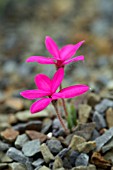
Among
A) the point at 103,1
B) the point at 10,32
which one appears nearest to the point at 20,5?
the point at 10,32

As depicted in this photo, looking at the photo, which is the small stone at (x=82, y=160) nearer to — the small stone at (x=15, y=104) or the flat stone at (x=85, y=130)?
the flat stone at (x=85, y=130)

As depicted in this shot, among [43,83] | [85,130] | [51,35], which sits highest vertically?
[51,35]

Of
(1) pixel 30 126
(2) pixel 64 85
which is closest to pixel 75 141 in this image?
(1) pixel 30 126

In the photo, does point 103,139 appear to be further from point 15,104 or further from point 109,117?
point 15,104

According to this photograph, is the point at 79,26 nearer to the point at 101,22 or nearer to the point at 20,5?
the point at 101,22

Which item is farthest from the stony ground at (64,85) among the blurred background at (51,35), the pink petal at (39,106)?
the pink petal at (39,106)

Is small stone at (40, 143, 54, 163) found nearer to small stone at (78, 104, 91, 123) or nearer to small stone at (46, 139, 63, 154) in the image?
small stone at (46, 139, 63, 154)

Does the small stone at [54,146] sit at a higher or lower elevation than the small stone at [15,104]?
lower
